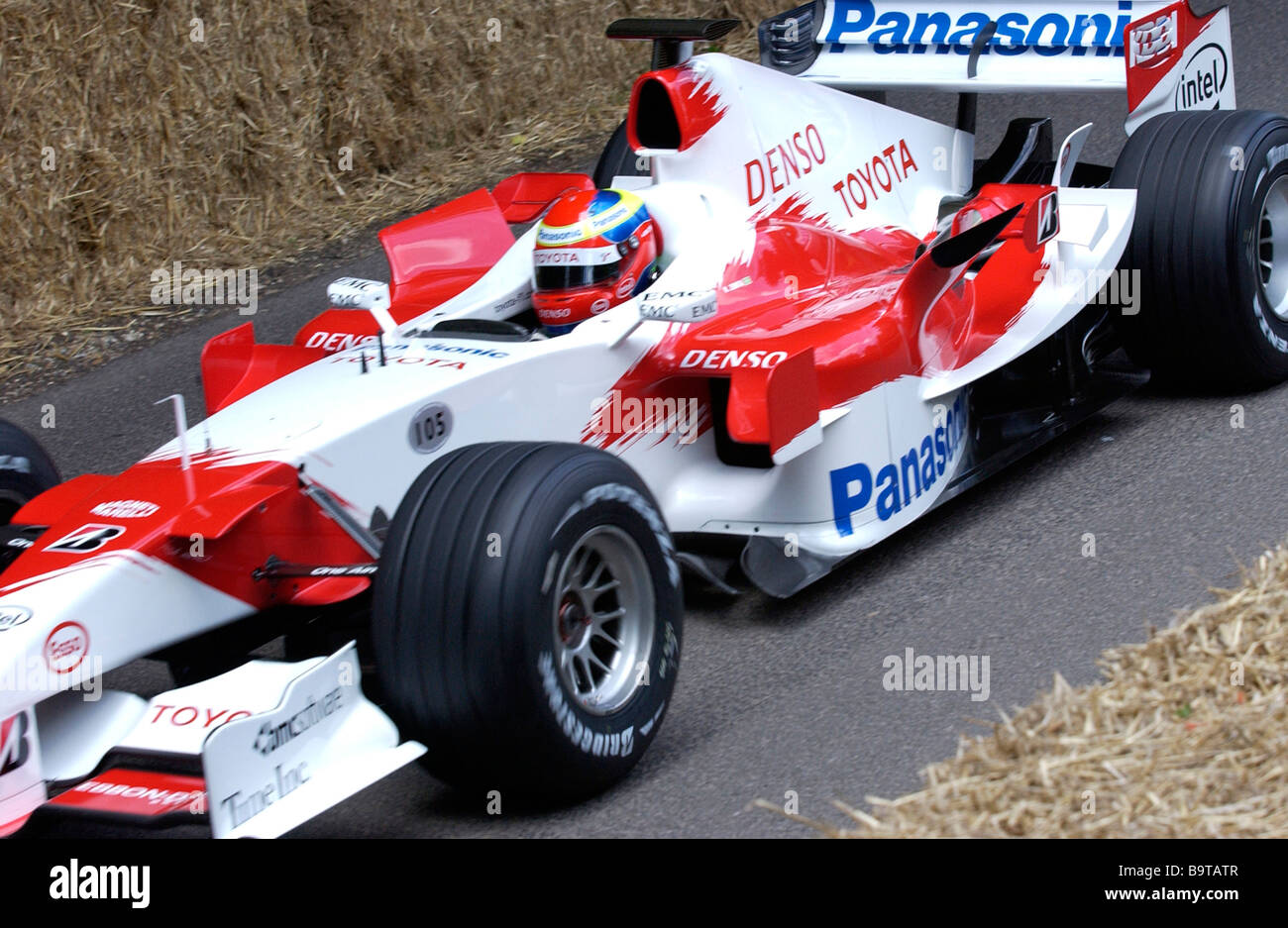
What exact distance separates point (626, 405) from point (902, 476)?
2.85 ft

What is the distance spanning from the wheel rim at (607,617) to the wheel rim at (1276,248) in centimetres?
312

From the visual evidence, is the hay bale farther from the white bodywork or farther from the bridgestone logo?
the white bodywork

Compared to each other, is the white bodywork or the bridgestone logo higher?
the white bodywork

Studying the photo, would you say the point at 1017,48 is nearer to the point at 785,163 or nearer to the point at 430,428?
the point at 785,163

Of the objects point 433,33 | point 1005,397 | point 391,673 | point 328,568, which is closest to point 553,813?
point 391,673

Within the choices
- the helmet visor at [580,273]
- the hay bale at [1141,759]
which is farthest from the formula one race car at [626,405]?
the hay bale at [1141,759]

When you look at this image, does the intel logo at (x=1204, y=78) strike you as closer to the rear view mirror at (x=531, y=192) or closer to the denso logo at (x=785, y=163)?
the denso logo at (x=785, y=163)

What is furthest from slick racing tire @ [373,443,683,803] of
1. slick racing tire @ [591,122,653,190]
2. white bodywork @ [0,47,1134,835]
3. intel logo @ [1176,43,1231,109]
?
intel logo @ [1176,43,1231,109]

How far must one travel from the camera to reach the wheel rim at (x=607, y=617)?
11.4 ft

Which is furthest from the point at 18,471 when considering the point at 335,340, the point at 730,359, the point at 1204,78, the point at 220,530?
the point at 1204,78

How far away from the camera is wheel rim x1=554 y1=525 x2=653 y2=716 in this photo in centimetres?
347

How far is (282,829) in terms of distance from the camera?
2.99 m

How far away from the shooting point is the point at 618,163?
610cm

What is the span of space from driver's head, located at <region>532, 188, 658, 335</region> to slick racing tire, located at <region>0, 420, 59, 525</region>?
58.7 inches
